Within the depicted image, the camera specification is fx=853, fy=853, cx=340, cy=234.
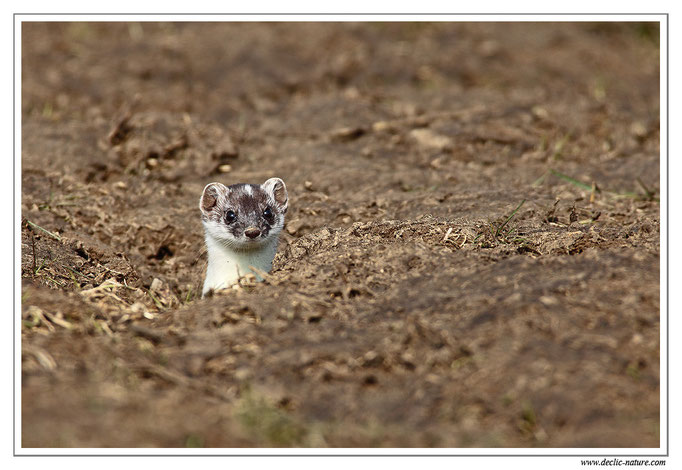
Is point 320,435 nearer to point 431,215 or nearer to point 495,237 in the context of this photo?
point 495,237

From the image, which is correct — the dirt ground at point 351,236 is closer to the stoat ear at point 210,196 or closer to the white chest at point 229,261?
the white chest at point 229,261

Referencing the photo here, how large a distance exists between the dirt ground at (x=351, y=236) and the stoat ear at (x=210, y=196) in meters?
0.81

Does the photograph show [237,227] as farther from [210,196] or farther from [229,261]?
[210,196]

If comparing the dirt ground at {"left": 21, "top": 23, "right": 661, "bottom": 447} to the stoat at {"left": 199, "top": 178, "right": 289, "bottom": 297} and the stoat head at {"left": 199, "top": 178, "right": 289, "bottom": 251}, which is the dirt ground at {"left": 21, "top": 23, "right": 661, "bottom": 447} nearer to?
the stoat at {"left": 199, "top": 178, "right": 289, "bottom": 297}

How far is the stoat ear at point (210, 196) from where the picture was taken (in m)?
7.44

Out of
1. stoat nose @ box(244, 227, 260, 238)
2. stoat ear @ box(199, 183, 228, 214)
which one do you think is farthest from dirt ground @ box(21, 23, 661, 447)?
stoat ear @ box(199, 183, 228, 214)

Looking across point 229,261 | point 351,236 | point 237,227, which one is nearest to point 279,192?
point 237,227

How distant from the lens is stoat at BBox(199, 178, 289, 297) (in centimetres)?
724

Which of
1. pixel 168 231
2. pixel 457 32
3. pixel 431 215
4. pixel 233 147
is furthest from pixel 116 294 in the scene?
pixel 457 32

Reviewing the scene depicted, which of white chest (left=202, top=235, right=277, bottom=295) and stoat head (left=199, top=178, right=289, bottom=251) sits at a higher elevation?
stoat head (left=199, top=178, right=289, bottom=251)

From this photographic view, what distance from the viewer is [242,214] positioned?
23.9 ft

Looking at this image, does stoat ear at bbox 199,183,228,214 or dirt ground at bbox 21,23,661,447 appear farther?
stoat ear at bbox 199,183,228,214

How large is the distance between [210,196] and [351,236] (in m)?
1.46

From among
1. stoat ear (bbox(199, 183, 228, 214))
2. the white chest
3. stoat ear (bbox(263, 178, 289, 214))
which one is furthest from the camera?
stoat ear (bbox(263, 178, 289, 214))
